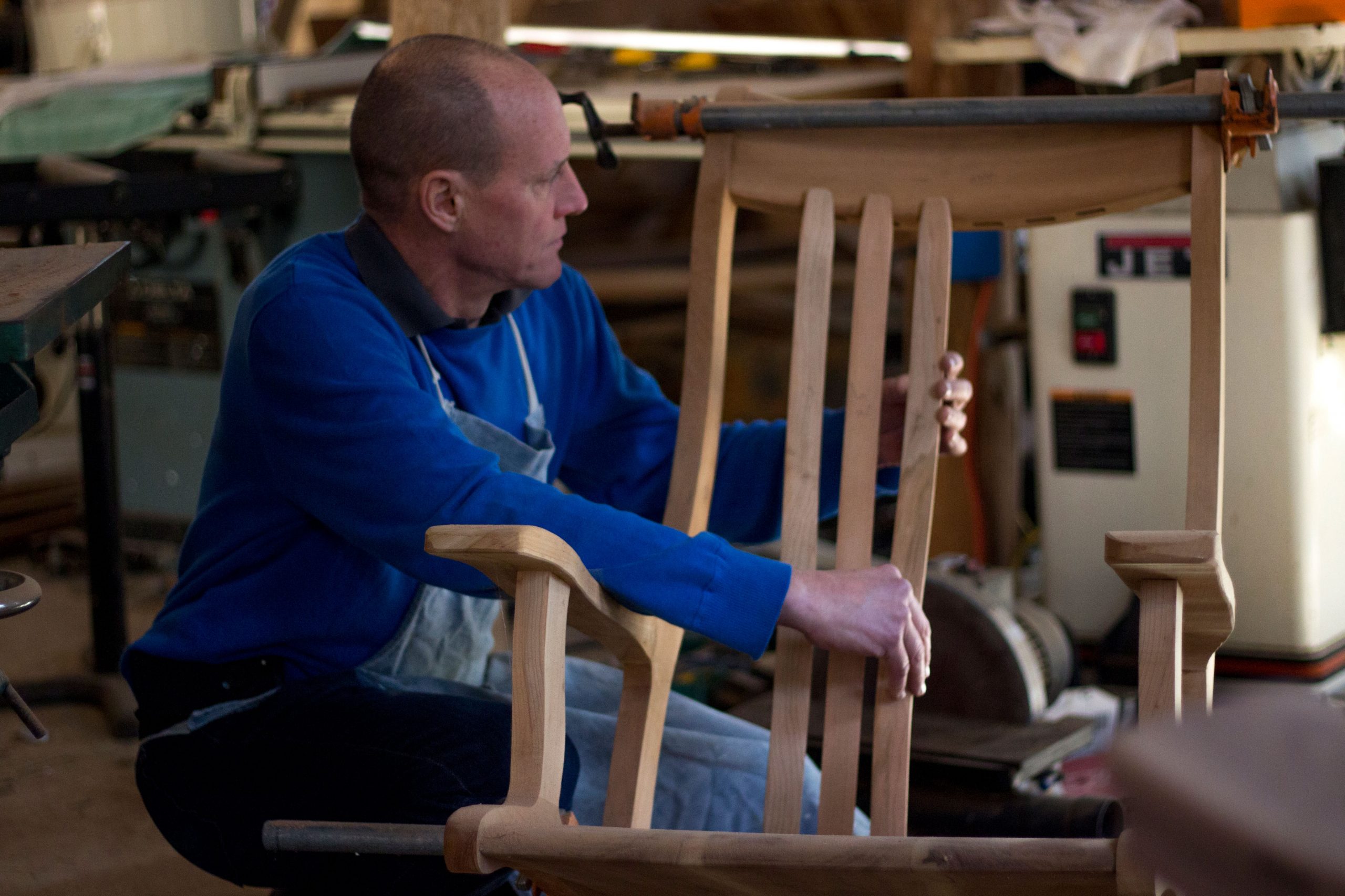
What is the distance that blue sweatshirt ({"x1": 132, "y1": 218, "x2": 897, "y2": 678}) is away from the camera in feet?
4.72

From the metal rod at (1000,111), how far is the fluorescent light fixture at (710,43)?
2.40 meters

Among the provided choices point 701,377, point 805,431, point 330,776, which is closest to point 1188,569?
point 805,431

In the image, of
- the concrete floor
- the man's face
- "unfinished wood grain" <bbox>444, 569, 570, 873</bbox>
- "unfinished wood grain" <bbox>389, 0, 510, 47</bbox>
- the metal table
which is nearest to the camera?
"unfinished wood grain" <bbox>444, 569, 570, 873</bbox>

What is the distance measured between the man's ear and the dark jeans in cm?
54

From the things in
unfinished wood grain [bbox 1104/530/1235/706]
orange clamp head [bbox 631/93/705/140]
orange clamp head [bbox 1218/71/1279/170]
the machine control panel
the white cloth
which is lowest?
unfinished wood grain [bbox 1104/530/1235/706]

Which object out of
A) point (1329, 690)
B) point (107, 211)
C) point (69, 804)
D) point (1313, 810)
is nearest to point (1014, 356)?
point (1329, 690)

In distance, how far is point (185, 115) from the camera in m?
3.95

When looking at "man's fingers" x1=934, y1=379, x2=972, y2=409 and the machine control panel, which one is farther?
the machine control panel

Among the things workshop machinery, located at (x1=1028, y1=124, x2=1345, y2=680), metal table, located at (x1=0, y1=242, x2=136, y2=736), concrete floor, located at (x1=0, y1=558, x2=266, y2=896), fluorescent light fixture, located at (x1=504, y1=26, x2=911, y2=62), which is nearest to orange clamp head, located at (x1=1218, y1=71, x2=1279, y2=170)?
workshop machinery, located at (x1=1028, y1=124, x2=1345, y2=680)

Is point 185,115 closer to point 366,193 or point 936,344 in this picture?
point 366,193

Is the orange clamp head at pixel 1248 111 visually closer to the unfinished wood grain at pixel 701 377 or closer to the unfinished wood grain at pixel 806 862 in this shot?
the unfinished wood grain at pixel 701 377

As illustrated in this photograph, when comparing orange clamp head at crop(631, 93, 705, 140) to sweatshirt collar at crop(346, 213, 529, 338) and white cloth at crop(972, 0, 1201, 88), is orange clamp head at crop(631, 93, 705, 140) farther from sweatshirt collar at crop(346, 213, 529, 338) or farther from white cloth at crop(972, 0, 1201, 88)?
white cloth at crop(972, 0, 1201, 88)

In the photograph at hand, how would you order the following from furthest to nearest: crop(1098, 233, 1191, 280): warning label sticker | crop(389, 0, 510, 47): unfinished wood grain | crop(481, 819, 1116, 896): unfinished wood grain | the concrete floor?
1. crop(1098, 233, 1191, 280): warning label sticker
2. crop(389, 0, 510, 47): unfinished wood grain
3. the concrete floor
4. crop(481, 819, 1116, 896): unfinished wood grain

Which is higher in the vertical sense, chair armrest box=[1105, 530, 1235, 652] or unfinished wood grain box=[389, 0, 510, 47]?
unfinished wood grain box=[389, 0, 510, 47]
